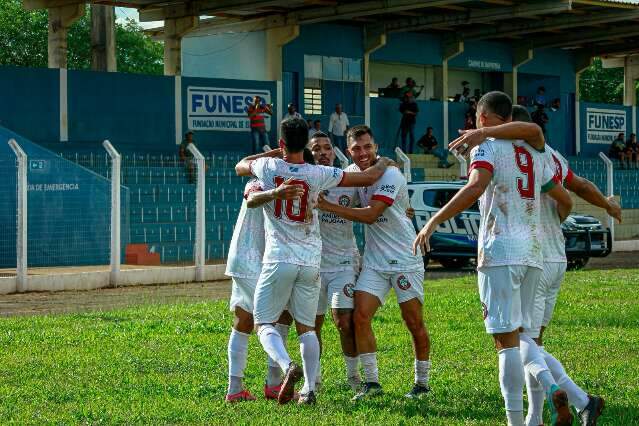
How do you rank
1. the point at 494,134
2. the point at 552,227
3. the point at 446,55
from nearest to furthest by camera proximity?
1. the point at 494,134
2. the point at 552,227
3. the point at 446,55

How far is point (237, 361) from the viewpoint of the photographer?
31.1 feet

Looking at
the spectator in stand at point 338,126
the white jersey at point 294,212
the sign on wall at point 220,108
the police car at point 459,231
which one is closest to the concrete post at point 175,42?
the sign on wall at point 220,108

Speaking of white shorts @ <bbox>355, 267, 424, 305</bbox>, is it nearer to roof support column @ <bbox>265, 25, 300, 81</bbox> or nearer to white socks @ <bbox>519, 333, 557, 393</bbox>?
white socks @ <bbox>519, 333, 557, 393</bbox>

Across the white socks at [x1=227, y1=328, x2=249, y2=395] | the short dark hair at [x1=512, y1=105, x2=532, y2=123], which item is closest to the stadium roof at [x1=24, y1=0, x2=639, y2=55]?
the white socks at [x1=227, y1=328, x2=249, y2=395]

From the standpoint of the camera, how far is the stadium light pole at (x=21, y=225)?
21066 millimetres

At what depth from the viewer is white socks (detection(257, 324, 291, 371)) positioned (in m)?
8.96

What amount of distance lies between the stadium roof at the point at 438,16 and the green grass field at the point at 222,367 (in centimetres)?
1820

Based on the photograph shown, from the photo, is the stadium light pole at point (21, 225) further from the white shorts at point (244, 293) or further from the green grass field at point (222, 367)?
the white shorts at point (244, 293)

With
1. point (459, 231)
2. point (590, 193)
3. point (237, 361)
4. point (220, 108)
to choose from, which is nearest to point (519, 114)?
point (590, 193)

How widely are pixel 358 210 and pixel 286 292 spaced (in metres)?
0.82

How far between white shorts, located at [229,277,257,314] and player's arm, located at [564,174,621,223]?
236cm

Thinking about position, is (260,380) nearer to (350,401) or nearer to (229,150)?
(350,401)

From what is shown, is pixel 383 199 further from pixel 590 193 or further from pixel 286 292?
pixel 590 193

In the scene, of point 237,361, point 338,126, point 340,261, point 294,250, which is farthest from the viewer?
point 338,126
